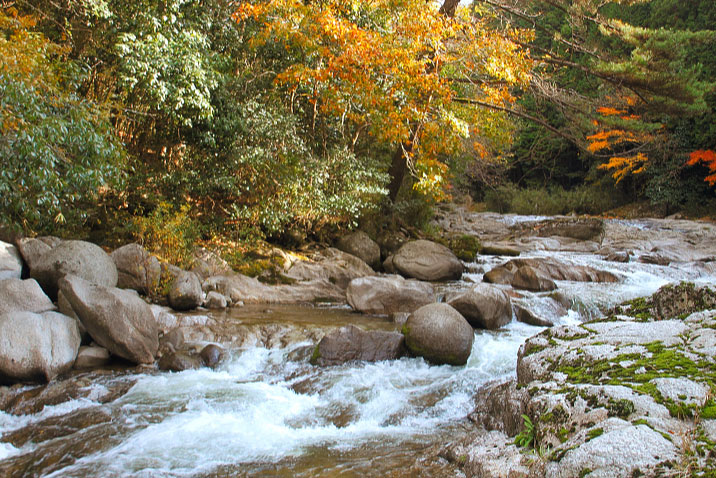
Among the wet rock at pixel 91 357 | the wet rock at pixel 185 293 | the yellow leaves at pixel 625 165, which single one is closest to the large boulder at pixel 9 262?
the wet rock at pixel 91 357

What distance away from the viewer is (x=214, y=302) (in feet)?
29.3

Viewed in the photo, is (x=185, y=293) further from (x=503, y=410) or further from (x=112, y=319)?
(x=503, y=410)

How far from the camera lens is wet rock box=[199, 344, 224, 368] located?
20.7 feet

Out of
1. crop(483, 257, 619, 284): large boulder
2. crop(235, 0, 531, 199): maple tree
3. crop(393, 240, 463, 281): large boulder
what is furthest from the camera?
crop(393, 240, 463, 281): large boulder

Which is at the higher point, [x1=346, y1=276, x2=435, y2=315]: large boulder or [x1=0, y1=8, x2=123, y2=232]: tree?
[x1=0, y1=8, x2=123, y2=232]: tree

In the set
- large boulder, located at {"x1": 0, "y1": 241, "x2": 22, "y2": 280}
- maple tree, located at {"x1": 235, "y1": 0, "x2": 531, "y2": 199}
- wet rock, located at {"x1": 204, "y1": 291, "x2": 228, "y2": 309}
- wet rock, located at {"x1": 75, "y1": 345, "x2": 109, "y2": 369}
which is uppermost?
maple tree, located at {"x1": 235, "y1": 0, "x2": 531, "y2": 199}

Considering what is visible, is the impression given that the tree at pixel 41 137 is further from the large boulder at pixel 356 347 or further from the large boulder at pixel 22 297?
the large boulder at pixel 356 347

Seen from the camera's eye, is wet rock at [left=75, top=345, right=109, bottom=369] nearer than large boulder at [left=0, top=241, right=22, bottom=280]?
Yes

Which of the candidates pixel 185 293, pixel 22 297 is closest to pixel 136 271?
pixel 185 293

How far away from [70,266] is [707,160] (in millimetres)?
24028

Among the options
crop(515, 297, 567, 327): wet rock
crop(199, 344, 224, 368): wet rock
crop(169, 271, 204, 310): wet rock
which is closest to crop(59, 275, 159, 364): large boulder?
crop(199, 344, 224, 368): wet rock

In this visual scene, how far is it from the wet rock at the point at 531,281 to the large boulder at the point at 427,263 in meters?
1.66

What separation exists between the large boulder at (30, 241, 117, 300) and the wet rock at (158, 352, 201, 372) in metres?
1.74

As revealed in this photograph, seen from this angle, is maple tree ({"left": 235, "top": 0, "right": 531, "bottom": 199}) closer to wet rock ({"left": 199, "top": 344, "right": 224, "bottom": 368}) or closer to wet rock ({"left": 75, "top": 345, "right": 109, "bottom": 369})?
wet rock ({"left": 199, "top": 344, "right": 224, "bottom": 368})
